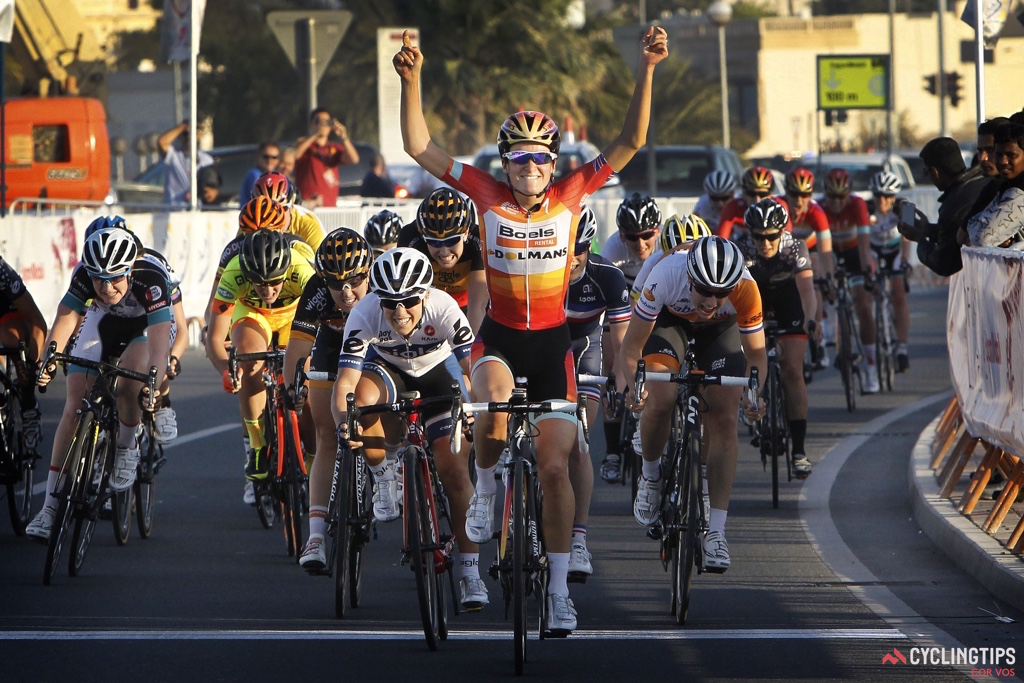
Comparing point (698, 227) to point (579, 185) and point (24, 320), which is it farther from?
point (24, 320)

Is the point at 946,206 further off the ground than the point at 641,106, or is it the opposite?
the point at 641,106

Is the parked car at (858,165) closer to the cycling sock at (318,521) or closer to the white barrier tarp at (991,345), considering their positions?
the white barrier tarp at (991,345)

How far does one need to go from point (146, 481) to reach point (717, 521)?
3690mm

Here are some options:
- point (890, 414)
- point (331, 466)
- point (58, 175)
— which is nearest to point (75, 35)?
point (58, 175)

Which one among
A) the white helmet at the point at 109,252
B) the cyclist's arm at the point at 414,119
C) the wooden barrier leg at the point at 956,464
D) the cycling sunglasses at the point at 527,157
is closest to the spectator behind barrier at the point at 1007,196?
the wooden barrier leg at the point at 956,464

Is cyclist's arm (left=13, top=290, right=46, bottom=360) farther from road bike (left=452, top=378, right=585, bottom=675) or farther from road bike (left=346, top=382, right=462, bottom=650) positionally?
road bike (left=452, top=378, right=585, bottom=675)

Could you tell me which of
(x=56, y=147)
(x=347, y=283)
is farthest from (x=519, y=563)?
(x=56, y=147)

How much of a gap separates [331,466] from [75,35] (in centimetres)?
2579

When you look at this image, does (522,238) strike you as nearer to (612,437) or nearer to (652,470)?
(652,470)

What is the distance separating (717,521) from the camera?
27.9ft

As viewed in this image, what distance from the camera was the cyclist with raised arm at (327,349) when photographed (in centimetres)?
863

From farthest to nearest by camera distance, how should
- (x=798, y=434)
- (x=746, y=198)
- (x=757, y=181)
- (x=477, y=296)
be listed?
(x=746, y=198)
(x=757, y=181)
(x=798, y=434)
(x=477, y=296)

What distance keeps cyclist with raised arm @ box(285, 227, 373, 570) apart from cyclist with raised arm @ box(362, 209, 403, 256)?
1486 mm

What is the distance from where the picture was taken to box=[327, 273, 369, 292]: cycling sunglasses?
8.88 meters
